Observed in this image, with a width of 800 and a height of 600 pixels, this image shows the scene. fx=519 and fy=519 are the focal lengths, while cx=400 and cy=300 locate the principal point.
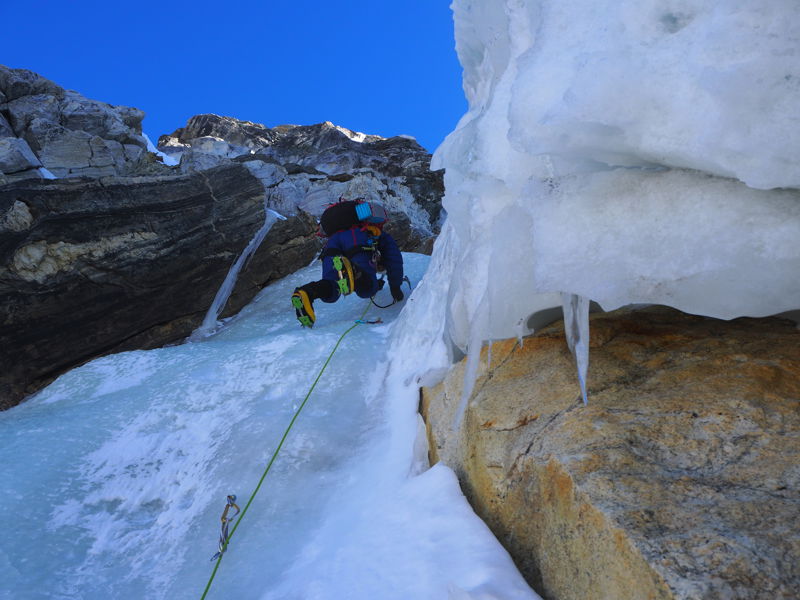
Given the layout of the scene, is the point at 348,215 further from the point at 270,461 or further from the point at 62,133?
the point at 62,133

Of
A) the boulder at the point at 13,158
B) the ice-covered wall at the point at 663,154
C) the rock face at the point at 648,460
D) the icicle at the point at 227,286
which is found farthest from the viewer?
the boulder at the point at 13,158

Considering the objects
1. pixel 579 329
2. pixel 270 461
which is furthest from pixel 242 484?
pixel 579 329

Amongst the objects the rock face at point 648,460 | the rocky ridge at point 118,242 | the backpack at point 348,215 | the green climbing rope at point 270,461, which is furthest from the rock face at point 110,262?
the rock face at point 648,460

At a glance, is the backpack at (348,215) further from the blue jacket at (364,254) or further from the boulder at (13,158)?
the boulder at (13,158)

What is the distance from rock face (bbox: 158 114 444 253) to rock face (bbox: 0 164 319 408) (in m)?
1.33

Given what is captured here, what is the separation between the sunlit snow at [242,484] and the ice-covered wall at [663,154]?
1032mm

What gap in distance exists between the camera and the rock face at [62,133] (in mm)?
8773

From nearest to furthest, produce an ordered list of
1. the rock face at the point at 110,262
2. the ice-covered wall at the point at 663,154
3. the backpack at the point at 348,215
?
1. the ice-covered wall at the point at 663,154
2. the rock face at the point at 110,262
3. the backpack at the point at 348,215

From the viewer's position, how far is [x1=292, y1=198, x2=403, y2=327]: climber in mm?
5480

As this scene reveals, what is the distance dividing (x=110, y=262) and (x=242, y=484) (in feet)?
13.8

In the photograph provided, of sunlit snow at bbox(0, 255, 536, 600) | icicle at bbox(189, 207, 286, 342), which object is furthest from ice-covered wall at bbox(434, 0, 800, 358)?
icicle at bbox(189, 207, 286, 342)

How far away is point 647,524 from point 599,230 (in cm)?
91

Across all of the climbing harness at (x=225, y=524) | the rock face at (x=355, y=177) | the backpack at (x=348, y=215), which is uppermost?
the rock face at (x=355, y=177)

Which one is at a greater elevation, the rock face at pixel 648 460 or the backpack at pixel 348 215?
the backpack at pixel 348 215
